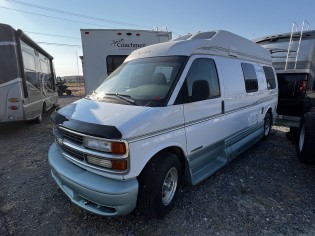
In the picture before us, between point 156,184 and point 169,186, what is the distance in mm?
537

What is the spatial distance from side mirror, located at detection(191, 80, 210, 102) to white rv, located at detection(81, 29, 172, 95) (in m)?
4.80

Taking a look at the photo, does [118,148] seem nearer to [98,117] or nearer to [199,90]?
[98,117]

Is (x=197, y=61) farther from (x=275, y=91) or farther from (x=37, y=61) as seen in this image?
(x=37, y=61)

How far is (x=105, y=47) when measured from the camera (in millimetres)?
7531

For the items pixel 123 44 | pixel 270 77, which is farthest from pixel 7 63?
pixel 270 77

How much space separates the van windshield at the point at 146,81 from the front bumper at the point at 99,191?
1030 millimetres

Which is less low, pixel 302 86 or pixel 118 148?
pixel 302 86

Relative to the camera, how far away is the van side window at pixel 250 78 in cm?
486

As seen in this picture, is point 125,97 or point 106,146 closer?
point 106,146

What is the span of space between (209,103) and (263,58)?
3312 millimetres

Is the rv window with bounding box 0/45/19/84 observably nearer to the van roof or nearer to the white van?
the white van

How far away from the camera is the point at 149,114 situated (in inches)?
107

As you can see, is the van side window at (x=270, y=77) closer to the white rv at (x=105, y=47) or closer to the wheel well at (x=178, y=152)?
the white rv at (x=105, y=47)

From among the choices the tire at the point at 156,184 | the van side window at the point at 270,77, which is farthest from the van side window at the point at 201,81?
the van side window at the point at 270,77
